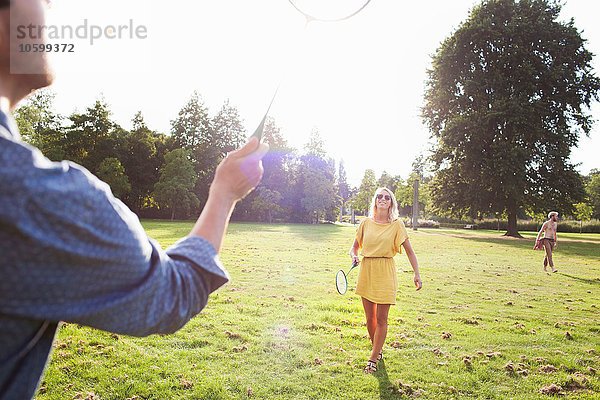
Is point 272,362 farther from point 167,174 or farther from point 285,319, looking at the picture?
point 167,174

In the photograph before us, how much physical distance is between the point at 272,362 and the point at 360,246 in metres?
2.40

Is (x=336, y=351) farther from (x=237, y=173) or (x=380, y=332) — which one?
(x=237, y=173)

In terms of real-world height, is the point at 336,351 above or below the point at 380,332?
below

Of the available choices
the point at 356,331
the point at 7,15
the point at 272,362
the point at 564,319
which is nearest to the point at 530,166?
the point at 564,319

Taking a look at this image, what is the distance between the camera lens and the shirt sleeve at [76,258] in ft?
3.08

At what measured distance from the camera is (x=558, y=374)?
642cm

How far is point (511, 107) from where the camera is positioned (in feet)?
117

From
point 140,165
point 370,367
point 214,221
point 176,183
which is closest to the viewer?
point 214,221

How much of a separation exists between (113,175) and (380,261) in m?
49.5

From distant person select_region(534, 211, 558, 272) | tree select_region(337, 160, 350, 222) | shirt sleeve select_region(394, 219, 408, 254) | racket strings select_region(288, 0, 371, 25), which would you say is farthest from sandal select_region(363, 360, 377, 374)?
tree select_region(337, 160, 350, 222)

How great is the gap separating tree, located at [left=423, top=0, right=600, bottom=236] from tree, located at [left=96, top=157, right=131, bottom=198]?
34.6 meters

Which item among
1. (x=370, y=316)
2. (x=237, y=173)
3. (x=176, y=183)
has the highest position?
(x=176, y=183)

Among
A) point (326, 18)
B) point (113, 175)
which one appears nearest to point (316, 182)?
point (113, 175)

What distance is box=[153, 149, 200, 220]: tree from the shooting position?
5375cm
